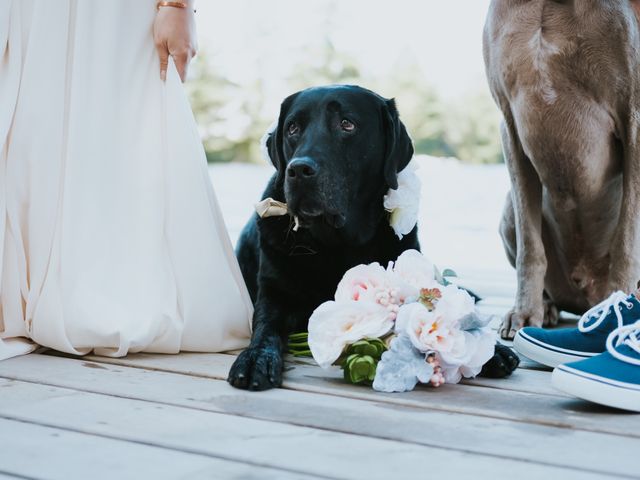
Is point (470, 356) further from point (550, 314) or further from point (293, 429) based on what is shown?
point (550, 314)

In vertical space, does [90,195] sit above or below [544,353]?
above

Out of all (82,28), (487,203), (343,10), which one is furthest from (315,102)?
(343,10)

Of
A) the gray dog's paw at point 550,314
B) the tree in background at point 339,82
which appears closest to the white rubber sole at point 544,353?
the gray dog's paw at point 550,314

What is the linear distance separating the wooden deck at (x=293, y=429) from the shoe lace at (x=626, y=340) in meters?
0.11

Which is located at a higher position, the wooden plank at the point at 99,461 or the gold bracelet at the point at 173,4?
→ the gold bracelet at the point at 173,4

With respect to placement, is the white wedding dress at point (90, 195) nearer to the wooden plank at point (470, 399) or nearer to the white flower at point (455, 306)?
the wooden plank at point (470, 399)

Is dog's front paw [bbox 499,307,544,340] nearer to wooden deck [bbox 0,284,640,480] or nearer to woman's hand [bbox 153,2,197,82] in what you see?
wooden deck [bbox 0,284,640,480]

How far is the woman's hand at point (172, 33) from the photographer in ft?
7.40

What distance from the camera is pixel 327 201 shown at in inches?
87.8

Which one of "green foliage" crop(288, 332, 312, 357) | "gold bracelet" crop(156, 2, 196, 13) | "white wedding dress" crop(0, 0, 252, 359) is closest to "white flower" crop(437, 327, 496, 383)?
"green foliage" crop(288, 332, 312, 357)

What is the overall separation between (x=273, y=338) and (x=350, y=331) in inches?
11.6

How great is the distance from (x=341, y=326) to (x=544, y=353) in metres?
0.53

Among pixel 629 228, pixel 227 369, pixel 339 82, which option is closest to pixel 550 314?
pixel 629 228

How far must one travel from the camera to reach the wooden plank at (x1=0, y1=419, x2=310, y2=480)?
1.30m
